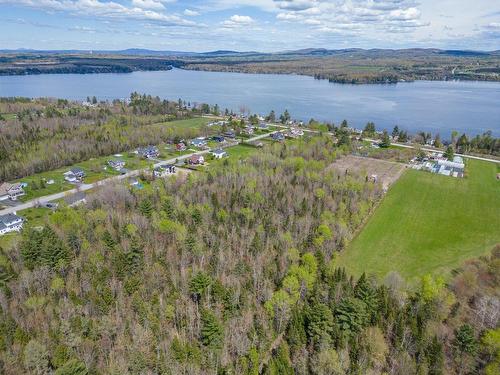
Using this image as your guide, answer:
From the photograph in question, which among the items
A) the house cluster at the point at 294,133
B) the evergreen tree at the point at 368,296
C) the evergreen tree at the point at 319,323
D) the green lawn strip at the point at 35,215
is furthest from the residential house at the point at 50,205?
the house cluster at the point at 294,133

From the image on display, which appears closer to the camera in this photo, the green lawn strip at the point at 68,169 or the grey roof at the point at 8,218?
the grey roof at the point at 8,218

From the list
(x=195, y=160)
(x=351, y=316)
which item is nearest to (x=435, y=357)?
(x=351, y=316)

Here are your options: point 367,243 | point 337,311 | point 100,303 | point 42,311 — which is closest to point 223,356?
point 337,311

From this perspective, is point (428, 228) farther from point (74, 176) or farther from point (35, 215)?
point (74, 176)

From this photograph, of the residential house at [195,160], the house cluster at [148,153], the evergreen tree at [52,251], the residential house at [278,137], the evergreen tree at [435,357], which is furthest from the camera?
the residential house at [278,137]

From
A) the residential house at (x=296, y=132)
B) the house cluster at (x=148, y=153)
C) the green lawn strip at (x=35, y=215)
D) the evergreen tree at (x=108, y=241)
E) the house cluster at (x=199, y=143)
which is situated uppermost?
the residential house at (x=296, y=132)

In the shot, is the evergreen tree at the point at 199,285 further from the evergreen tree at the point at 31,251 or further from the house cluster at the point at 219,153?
the house cluster at the point at 219,153
